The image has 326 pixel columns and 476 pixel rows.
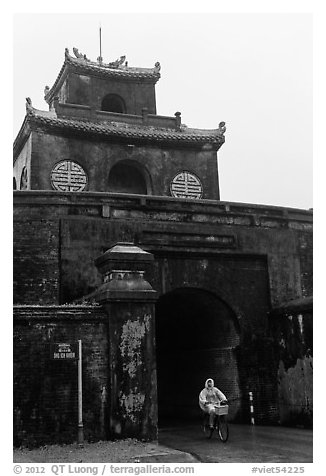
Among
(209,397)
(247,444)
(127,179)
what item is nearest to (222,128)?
(127,179)

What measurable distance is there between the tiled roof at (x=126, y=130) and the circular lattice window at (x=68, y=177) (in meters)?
1.28

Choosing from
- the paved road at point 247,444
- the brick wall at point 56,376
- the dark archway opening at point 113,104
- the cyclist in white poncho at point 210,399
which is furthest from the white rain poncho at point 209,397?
the dark archway opening at point 113,104

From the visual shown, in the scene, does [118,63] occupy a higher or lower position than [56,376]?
higher

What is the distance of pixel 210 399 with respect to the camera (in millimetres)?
12289

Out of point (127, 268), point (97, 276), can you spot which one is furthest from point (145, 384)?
point (97, 276)

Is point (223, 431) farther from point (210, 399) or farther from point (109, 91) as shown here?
point (109, 91)

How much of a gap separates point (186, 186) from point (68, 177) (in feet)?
14.4

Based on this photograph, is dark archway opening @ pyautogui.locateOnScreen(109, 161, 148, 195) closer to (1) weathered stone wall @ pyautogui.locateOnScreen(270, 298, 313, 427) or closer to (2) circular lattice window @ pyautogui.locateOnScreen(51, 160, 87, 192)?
(2) circular lattice window @ pyautogui.locateOnScreen(51, 160, 87, 192)

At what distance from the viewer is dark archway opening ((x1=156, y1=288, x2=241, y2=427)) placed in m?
15.8

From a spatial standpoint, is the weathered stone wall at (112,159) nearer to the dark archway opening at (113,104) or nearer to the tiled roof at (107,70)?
the dark archway opening at (113,104)

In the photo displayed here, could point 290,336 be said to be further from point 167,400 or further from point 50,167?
point 50,167

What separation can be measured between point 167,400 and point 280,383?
14.4ft

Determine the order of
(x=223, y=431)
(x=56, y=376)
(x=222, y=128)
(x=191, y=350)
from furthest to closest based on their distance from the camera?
(x=222, y=128) < (x=191, y=350) < (x=223, y=431) < (x=56, y=376)

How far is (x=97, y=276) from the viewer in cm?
1461
